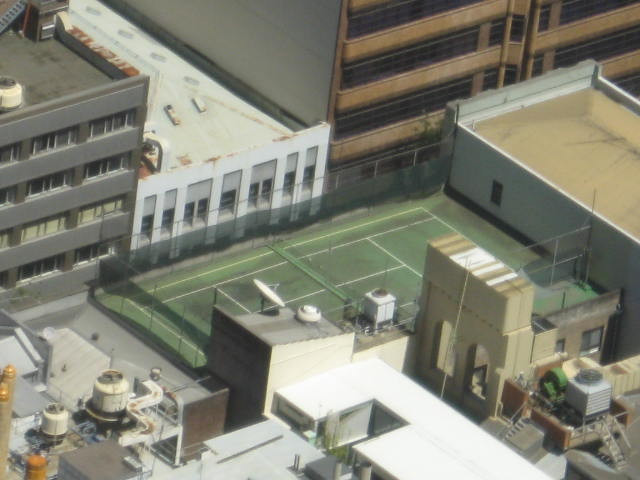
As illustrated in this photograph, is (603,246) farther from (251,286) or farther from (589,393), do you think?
(251,286)

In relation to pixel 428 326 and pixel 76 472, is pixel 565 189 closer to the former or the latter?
pixel 428 326

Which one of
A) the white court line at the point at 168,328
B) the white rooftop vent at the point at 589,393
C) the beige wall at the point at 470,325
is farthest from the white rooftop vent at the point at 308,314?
the white rooftop vent at the point at 589,393

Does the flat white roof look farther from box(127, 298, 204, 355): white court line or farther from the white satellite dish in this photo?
box(127, 298, 204, 355): white court line

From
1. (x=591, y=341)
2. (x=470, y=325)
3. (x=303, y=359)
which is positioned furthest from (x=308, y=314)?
(x=591, y=341)

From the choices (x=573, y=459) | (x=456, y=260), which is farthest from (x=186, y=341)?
(x=573, y=459)

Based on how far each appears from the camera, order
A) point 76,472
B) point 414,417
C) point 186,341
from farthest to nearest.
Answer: point 186,341 < point 414,417 < point 76,472
